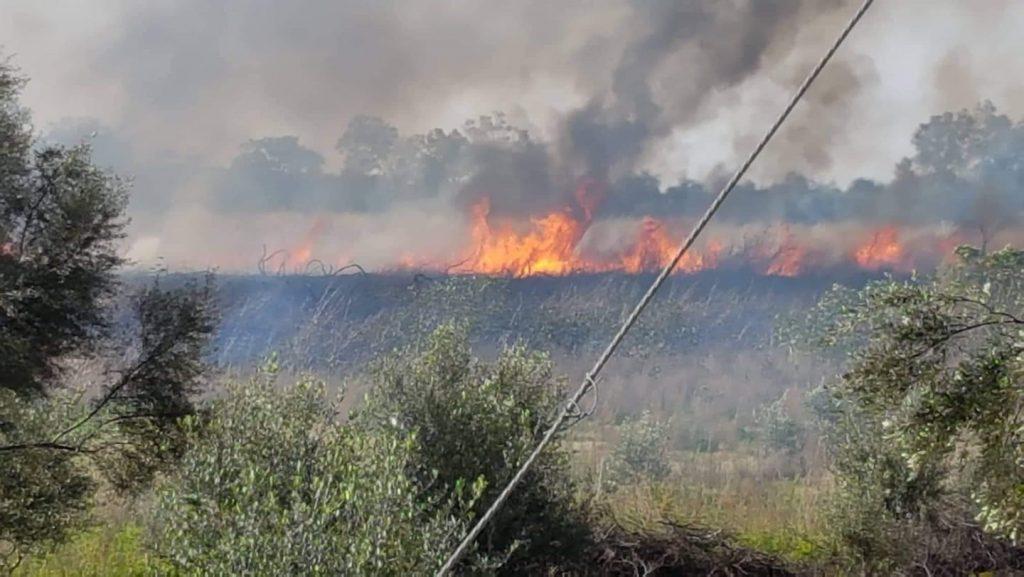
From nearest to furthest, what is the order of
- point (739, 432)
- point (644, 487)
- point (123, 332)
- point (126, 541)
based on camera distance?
point (123, 332) < point (126, 541) < point (644, 487) < point (739, 432)

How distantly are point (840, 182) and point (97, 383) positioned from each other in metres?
49.8

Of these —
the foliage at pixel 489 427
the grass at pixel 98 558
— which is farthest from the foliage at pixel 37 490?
the foliage at pixel 489 427

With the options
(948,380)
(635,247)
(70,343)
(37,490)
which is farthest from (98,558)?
(635,247)

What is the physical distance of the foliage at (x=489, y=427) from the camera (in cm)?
1033

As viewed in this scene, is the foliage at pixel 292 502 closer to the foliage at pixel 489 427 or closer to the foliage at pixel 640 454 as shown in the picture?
the foliage at pixel 489 427

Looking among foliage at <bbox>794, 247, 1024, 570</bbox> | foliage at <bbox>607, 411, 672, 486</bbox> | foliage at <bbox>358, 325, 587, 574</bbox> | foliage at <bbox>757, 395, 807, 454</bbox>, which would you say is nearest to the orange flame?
foliage at <bbox>757, 395, 807, 454</bbox>

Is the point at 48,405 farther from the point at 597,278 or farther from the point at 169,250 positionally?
the point at 597,278

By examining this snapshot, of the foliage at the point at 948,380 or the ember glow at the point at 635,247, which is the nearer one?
the foliage at the point at 948,380

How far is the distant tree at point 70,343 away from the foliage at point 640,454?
42.4 ft

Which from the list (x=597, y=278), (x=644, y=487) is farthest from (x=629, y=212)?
Result: (x=644, y=487)

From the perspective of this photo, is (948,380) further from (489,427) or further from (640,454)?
(640,454)

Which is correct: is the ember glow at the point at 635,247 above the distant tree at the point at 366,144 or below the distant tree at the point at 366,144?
below

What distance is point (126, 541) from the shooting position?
16.2 meters

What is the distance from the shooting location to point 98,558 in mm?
15461
